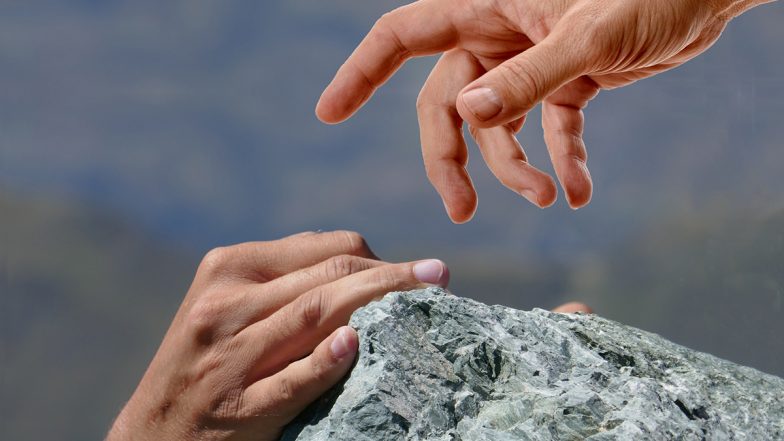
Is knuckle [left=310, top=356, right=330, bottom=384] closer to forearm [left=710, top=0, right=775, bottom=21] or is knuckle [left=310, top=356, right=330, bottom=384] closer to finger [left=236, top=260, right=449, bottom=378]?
finger [left=236, top=260, right=449, bottom=378]

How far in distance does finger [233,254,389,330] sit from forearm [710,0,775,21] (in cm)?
73

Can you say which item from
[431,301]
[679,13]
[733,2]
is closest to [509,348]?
[431,301]

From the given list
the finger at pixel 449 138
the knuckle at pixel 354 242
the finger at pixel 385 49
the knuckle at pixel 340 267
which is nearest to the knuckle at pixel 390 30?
the finger at pixel 385 49

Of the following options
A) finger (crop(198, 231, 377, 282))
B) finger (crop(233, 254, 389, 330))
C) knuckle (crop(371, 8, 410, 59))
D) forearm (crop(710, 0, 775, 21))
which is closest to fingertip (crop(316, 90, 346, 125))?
knuckle (crop(371, 8, 410, 59))

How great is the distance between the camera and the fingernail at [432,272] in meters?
1.00

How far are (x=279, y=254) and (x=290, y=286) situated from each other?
13cm

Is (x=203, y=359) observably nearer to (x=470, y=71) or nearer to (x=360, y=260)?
(x=360, y=260)

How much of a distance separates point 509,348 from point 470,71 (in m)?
0.89

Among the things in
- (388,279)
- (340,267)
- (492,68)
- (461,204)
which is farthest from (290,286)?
(492,68)

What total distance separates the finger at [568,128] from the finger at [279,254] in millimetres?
644

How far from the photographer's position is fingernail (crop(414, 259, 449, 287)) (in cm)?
100

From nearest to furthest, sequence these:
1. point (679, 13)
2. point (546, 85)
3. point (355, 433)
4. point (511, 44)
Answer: point (355, 433) → point (546, 85) → point (679, 13) → point (511, 44)

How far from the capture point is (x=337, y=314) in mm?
994

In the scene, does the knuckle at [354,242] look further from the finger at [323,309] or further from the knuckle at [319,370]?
the knuckle at [319,370]
